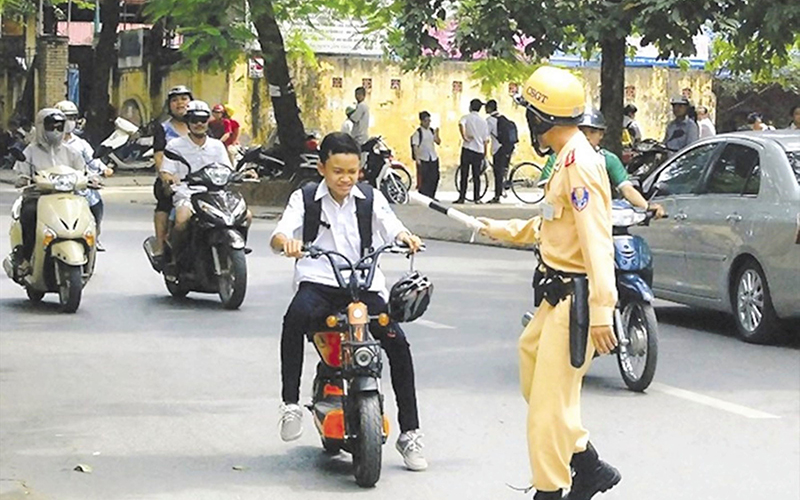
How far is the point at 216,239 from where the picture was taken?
47.4 feet

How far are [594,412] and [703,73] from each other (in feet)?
110

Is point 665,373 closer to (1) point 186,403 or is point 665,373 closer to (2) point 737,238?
(2) point 737,238

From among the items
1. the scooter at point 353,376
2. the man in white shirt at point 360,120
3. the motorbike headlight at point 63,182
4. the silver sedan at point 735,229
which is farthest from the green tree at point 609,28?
the scooter at point 353,376

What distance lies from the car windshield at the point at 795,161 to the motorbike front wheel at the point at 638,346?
2.56 m

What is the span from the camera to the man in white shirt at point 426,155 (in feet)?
98.0

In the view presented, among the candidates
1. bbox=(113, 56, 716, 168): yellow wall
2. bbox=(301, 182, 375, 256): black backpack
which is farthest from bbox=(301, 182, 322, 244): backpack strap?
bbox=(113, 56, 716, 168): yellow wall

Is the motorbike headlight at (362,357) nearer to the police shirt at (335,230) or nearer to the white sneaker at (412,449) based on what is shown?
the police shirt at (335,230)

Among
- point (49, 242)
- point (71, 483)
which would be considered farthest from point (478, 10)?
point (71, 483)

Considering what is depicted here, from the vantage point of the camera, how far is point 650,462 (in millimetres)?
8531

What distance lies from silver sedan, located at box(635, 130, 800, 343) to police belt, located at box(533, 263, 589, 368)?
20.5ft

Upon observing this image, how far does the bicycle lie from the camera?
106 ft

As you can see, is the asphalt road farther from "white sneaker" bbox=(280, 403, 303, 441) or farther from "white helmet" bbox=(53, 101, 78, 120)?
"white helmet" bbox=(53, 101, 78, 120)

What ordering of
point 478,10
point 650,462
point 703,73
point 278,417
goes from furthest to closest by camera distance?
point 703,73 < point 478,10 < point 278,417 < point 650,462

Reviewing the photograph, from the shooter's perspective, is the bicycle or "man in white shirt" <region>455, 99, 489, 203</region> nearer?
"man in white shirt" <region>455, 99, 489, 203</region>
